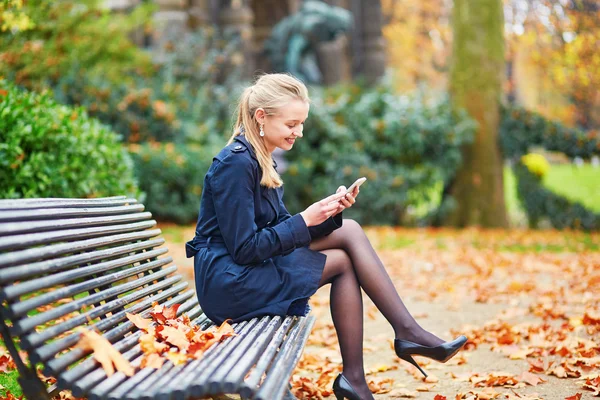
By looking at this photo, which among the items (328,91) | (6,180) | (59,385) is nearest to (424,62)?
(328,91)

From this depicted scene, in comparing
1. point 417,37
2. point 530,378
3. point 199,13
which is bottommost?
point 530,378

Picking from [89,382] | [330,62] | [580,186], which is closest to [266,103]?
[89,382]

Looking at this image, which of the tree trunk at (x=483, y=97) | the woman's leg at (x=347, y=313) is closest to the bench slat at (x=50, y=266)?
the woman's leg at (x=347, y=313)

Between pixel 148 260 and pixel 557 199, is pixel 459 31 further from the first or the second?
pixel 148 260

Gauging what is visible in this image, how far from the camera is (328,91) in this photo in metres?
12.5

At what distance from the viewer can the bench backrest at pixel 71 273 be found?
203 cm

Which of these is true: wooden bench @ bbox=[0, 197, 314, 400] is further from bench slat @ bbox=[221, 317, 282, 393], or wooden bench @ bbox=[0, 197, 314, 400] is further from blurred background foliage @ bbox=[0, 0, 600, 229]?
blurred background foliage @ bbox=[0, 0, 600, 229]

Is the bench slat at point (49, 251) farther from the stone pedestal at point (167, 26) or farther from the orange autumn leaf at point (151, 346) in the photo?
the stone pedestal at point (167, 26)

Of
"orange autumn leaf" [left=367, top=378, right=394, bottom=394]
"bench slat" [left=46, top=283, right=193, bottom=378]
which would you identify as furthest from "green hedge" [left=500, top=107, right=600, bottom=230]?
"bench slat" [left=46, top=283, right=193, bottom=378]

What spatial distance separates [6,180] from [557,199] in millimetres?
9403

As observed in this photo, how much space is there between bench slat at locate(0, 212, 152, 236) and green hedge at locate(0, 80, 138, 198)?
71.3 inches

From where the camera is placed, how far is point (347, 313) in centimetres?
307

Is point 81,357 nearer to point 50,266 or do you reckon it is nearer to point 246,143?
point 50,266

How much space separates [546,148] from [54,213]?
1030 centimetres
